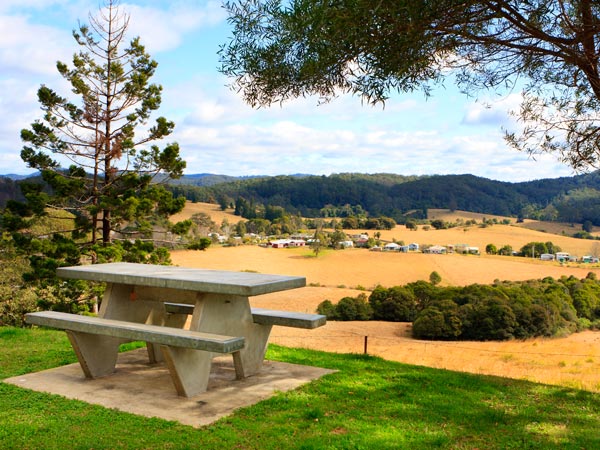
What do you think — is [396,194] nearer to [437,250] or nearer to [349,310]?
[437,250]

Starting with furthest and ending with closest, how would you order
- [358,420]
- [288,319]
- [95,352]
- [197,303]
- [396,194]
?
[396,194] → [288,319] → [95,352] → [197,303] → [358,420]

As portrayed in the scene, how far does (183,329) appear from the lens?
4.94 m

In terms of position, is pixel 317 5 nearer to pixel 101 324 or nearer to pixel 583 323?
pixel 101 324

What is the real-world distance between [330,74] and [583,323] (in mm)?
29748

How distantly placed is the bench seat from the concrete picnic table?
18 cm

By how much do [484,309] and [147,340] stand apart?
24251 millimetres

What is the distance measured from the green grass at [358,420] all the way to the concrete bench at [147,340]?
546 millimetres

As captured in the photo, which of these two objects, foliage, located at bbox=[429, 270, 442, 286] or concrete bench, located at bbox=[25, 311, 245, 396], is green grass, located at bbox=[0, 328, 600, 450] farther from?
foliage, located at bbox=[429, 270, 442, 286]

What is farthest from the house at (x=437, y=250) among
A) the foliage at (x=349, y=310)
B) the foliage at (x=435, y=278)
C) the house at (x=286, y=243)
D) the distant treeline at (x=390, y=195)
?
the foliage at (x=349, y=310)

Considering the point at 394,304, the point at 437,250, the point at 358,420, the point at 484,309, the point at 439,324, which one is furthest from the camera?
the point at 437,250

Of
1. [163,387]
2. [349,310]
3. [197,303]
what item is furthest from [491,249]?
[163,387]

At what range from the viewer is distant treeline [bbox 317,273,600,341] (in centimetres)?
2619

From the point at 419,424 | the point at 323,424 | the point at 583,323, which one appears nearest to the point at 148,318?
the point at 323,424

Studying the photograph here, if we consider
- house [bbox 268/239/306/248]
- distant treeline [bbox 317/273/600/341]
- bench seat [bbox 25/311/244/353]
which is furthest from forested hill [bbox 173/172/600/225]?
bench seat [bbox 25/311/244/353]
